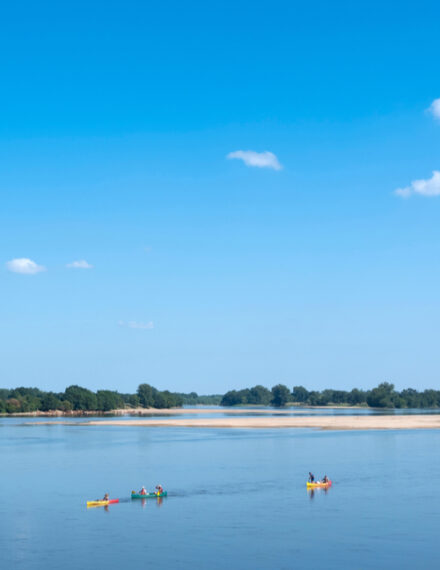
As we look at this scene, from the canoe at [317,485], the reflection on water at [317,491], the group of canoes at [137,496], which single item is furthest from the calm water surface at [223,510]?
the canoe at [317,485]

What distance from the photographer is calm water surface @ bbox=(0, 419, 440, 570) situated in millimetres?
44469

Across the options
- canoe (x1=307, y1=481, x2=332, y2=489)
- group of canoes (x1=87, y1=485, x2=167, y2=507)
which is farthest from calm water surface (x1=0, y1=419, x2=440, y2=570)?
canoe (x1=307, y1=481, x2=332, y2=489)

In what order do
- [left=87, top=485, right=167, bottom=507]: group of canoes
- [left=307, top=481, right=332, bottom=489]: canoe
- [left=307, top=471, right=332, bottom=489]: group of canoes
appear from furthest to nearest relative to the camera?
[left=307, top=471, right=332, bottom=489]: group of canoes → [left=307, top=481, right=332, bottom=489]: canoe → [left=87, top=485, right=167, bottom=507]: group of canoes

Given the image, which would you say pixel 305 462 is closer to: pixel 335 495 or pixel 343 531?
pixel 335 495

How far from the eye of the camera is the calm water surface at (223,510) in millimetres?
44469

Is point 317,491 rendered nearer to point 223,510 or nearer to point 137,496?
point 223,510

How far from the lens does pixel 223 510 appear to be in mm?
58656

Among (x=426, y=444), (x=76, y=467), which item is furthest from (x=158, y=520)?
(x=426, y=444)

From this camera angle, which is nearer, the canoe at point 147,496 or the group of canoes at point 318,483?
the canoe at point 147,496

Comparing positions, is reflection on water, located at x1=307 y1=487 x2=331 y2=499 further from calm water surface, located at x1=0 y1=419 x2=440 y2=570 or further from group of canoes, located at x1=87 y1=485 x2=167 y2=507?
group of canoes, located at x1=87 y1=485 x2=167 y2=507

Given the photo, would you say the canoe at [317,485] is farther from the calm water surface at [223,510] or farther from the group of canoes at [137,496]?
the group of canoes at [137,496]

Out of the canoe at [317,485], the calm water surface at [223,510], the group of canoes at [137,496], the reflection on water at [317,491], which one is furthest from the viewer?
the canoe at [317,485]

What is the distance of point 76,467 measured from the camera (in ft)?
293

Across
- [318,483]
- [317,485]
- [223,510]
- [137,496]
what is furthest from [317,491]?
[137,496]
